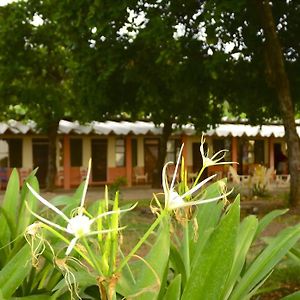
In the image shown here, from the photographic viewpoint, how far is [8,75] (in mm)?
18875

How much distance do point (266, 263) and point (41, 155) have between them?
74.6 feet

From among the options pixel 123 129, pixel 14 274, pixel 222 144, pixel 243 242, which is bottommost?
pixel 14 274

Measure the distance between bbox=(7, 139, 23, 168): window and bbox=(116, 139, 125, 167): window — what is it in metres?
4.59

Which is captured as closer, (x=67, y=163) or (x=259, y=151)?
(x=67, y=163)

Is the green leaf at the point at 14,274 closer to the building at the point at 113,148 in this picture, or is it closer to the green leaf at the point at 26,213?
the green leaf at the point at 26,213

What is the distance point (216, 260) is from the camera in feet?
5.73

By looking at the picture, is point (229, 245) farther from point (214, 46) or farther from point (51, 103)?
point (51, 103)

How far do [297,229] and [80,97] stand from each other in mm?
14267

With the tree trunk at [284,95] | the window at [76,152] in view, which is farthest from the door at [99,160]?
the tree trunk at [284,95]

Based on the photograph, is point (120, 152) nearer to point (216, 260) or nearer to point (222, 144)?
point (222, 144)

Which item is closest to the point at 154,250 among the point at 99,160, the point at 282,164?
the point at 99,160

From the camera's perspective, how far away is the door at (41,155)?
24.4m

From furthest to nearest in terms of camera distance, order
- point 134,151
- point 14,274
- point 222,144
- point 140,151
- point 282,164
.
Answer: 1. point 282,164
2. point 222,144
3. point 140,151
4. point 134,151
5. point 14,274

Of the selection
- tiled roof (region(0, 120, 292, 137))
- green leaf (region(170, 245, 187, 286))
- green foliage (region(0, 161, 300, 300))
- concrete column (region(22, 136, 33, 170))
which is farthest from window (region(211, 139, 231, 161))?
green leaf (region(170, 245, 187, 286))
